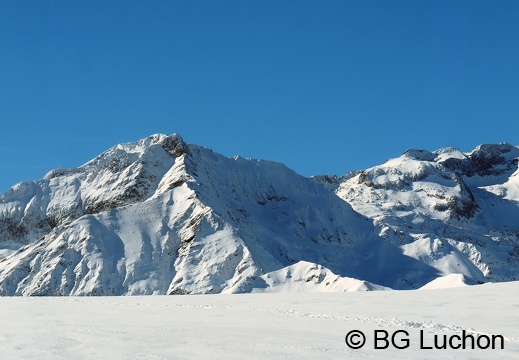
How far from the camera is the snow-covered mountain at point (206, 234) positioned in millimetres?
111688

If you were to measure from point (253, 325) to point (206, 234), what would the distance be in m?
96.9

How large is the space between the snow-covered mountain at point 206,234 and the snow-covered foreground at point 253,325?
51001mm

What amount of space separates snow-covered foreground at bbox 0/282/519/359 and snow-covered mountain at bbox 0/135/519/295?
5100cm

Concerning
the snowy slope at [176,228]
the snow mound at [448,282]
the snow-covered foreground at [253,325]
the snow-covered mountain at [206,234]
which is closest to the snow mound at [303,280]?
the snow-covered mountain at [206,234]

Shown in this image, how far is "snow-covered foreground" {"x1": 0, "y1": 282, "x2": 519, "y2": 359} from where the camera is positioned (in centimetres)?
2030

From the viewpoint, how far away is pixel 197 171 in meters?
147

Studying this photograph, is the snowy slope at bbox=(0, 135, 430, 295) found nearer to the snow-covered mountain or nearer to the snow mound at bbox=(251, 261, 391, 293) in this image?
the snow-covered mountain

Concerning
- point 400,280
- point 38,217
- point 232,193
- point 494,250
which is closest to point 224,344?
point 400,280

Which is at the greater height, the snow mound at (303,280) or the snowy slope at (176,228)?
the snowy slope at (176,228)

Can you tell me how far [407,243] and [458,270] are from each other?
17.2 m

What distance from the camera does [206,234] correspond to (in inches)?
4820

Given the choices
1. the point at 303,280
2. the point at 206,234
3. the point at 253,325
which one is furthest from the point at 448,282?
the point at 253,325

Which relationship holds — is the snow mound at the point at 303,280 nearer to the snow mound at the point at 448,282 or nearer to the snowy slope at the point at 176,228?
the snowy slope at the point at 176,228

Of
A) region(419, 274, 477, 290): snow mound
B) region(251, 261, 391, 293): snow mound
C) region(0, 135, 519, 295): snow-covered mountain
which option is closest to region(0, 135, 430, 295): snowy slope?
region(0, 135, 519, 295): snow-covered mountain
